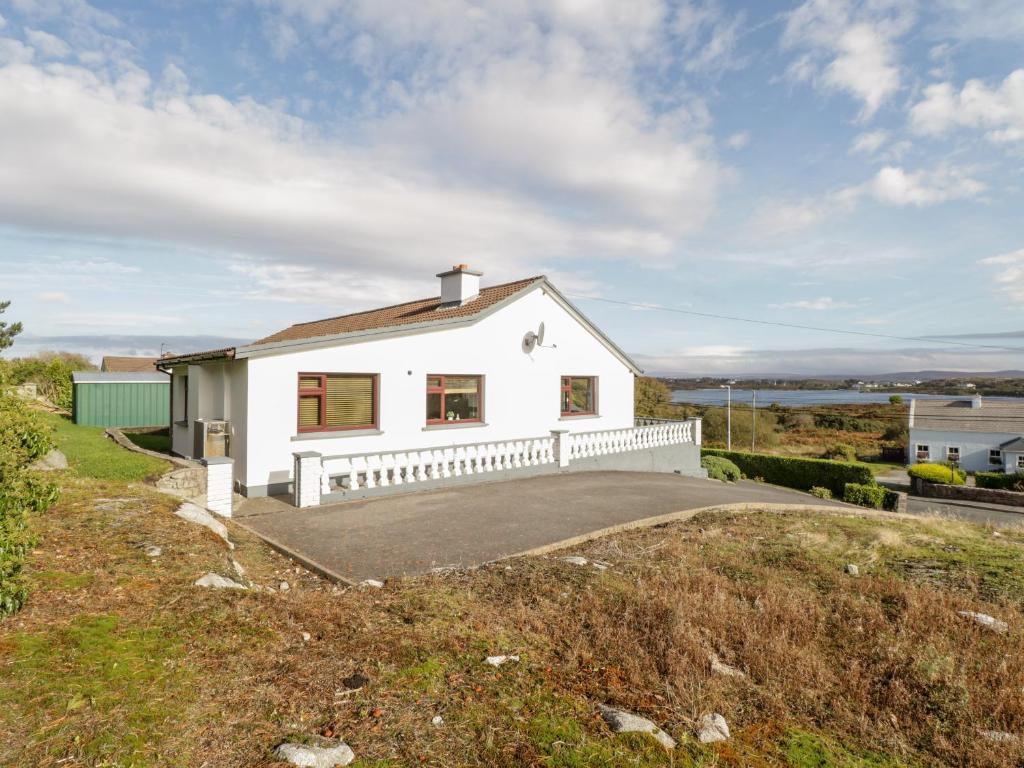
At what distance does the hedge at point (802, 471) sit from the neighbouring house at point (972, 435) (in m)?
21.0

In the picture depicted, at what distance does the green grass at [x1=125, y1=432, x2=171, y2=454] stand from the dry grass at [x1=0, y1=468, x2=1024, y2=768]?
11022 mm

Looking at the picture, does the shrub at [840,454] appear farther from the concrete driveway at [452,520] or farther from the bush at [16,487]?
the bush at [16,487]

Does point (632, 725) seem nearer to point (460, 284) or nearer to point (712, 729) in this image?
point (712, 729)

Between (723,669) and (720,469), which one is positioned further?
(720,469)

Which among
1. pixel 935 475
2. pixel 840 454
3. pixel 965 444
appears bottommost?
pixel 840 454

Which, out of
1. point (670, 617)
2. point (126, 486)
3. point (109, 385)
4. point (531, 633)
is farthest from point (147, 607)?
point (109, 385)

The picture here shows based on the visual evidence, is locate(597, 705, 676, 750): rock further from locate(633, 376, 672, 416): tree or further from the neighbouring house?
the neighbouring house

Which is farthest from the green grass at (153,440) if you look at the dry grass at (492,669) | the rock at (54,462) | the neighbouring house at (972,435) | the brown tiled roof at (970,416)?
the brown tiled roof at (970,416)

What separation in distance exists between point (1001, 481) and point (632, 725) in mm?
41060

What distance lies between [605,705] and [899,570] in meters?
6.02

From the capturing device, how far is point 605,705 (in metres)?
3.80

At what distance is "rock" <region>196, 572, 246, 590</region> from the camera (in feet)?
17.8

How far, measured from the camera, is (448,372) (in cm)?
1500

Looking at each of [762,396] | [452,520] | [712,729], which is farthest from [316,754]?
[762,396]
